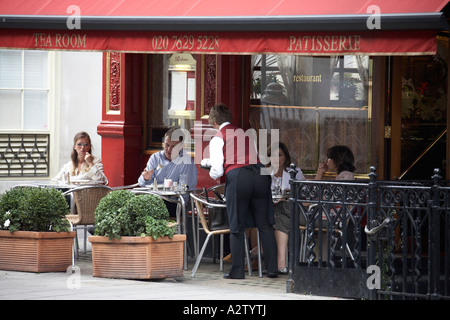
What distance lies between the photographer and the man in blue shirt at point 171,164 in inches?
451

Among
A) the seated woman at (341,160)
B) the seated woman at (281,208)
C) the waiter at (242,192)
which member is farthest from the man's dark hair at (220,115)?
the seated woman at (341,160)

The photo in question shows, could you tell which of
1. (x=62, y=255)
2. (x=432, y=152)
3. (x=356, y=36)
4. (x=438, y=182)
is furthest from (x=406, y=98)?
(x=62, y=255)

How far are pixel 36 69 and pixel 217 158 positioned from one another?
7.32 meters

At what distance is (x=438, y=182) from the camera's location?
8.02 m

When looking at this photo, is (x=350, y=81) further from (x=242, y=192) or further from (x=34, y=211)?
(x=34, y=211)

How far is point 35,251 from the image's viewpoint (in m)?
9.58

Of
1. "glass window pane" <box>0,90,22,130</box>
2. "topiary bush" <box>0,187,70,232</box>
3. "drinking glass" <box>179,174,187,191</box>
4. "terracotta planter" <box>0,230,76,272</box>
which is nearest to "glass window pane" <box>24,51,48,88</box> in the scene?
"glass window pane" <box>0,90,22,130</box>

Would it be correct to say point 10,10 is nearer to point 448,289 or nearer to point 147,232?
point 147,232

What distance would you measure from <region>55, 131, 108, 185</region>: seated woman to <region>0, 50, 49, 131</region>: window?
4.50 meters

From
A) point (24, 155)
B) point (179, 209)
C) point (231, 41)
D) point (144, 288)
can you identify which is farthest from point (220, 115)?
point (24, 155)

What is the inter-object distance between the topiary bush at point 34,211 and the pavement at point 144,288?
18.5 inches

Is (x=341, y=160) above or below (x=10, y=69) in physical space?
below

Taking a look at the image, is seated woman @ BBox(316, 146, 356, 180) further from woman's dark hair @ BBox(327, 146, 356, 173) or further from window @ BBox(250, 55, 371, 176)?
window @ BBox(250, 55, 371, 176)

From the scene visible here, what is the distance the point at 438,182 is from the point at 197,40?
3.16 meters
